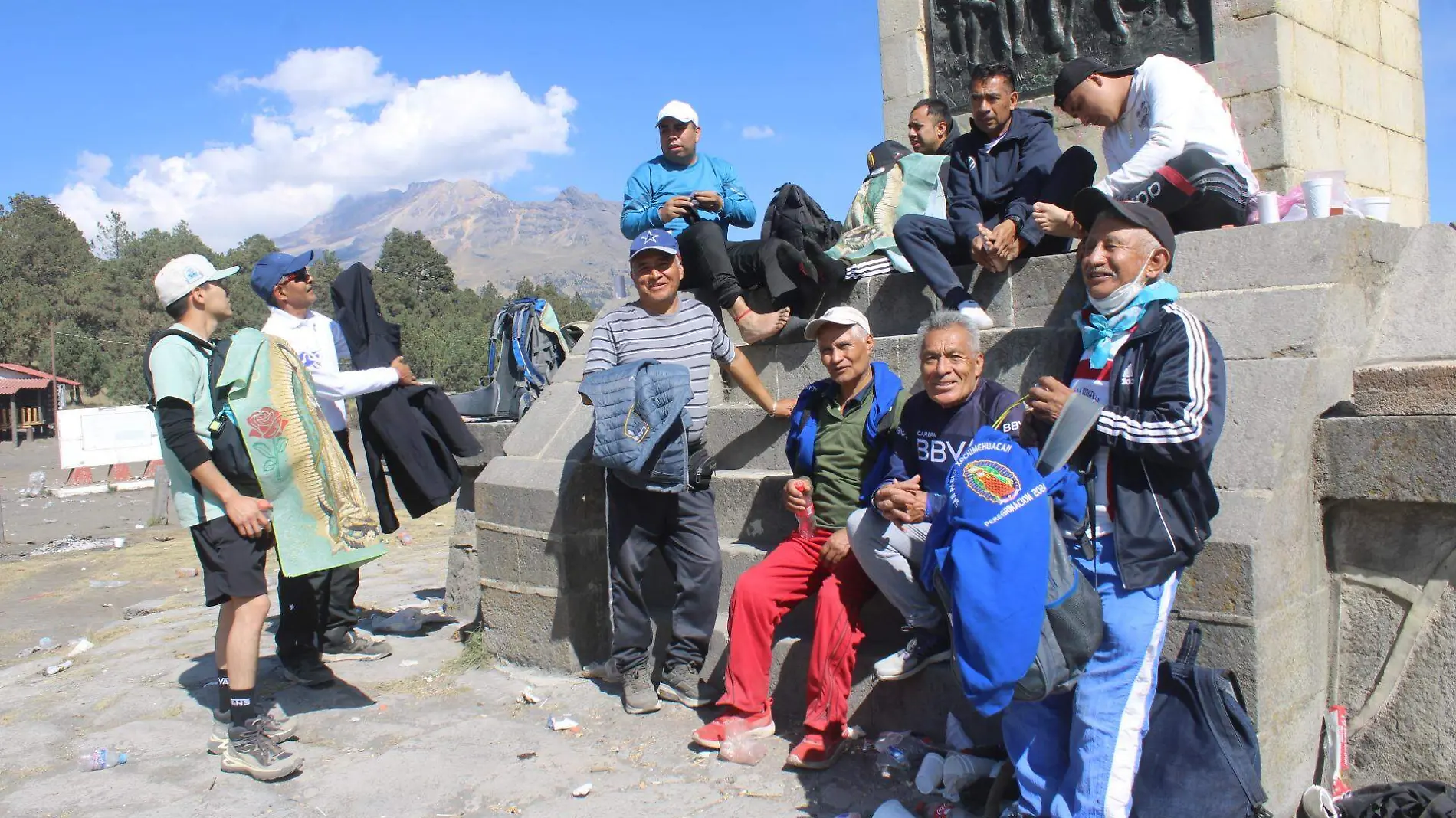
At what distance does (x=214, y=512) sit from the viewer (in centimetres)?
434

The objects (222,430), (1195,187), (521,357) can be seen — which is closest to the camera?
(1195,187)

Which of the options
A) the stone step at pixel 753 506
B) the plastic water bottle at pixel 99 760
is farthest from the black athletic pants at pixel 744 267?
the plastic water bottle at pixel 99 760

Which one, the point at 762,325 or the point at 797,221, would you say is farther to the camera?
the point at 797,221

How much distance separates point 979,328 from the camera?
4523mm

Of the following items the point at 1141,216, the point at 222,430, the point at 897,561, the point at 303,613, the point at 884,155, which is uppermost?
the point at 884,155

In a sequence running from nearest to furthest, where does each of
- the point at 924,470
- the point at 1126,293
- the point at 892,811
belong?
the point at 1126,293, the point at 892,811, the point at 924,470

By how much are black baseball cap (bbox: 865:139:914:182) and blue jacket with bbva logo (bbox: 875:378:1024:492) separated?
222cm

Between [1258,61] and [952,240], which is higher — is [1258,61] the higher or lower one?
the higher one

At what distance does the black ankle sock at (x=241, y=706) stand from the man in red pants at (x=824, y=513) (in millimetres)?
1871

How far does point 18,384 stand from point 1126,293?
4380 cm

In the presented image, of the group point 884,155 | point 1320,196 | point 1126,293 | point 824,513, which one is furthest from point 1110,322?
point 884,155

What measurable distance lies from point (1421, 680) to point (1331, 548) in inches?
19.7

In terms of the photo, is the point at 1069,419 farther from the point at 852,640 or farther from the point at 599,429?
the point at 599,429

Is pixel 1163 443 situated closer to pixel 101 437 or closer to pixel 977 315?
pixel 977 315
